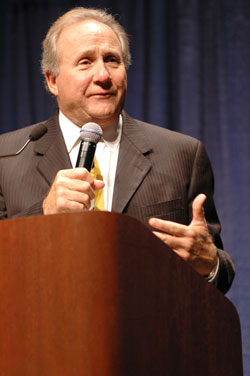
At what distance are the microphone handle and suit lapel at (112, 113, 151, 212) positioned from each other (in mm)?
519

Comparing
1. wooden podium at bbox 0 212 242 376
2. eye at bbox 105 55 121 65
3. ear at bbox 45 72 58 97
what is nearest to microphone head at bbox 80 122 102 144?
wooden podium at bbox 0 212 242 376

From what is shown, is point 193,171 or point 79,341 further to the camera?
point 193,171

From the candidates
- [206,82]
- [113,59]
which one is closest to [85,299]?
[113,59]

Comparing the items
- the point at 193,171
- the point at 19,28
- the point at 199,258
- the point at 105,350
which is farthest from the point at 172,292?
the point at 19,28

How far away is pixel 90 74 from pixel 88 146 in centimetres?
70

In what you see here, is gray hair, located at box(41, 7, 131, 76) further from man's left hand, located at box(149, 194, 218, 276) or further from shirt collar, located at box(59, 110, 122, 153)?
man's left hand, located at box(149, 194, 218, 276)

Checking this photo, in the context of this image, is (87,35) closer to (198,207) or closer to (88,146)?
(88,146)

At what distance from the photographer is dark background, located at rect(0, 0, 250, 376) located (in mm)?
3078

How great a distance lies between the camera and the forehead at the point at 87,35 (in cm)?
218

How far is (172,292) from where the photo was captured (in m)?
1.11

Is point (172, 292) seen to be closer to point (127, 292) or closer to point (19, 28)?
point (127, 292)

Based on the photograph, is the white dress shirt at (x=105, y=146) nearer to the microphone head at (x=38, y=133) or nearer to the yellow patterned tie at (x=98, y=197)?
the yellow patterned tie at (x=98, y=197)

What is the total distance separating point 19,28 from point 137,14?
698 mm

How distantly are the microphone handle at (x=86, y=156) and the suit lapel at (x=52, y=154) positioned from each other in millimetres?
574
